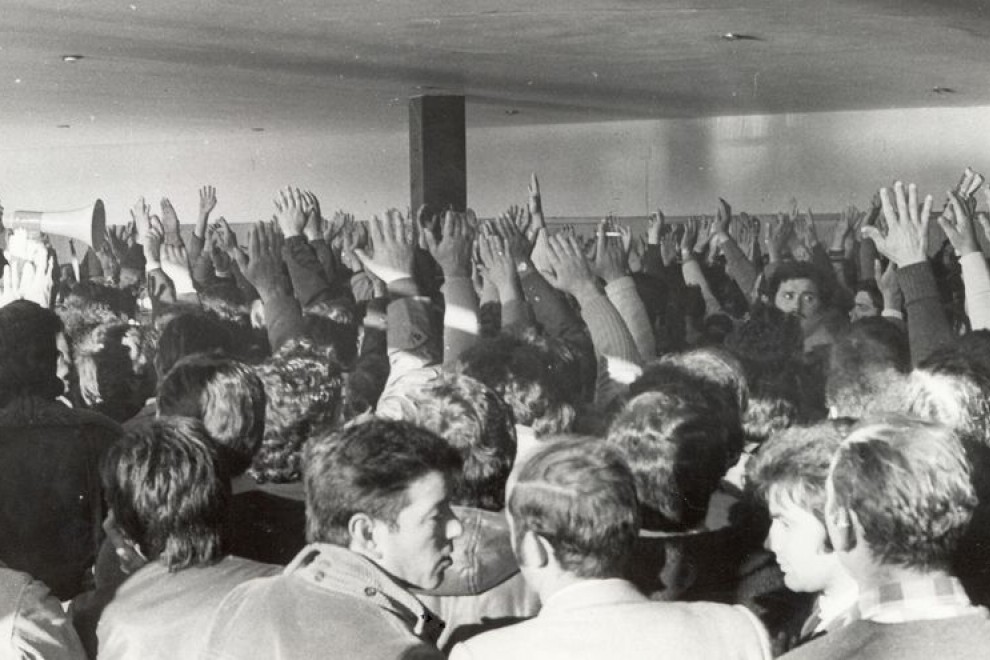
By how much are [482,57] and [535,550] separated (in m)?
5.43

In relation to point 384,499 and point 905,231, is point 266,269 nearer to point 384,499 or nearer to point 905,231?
point 905,231

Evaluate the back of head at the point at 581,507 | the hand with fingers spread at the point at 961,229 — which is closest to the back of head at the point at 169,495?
the back of head at the point at 581,507

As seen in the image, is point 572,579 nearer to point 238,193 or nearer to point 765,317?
point 765,317

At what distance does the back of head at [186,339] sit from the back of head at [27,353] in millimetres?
604

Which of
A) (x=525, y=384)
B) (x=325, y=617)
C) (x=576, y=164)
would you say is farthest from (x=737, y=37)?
(x=576, y=164)

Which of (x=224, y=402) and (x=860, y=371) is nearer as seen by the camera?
(x=224, y=402)

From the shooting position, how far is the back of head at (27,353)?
3086 mm

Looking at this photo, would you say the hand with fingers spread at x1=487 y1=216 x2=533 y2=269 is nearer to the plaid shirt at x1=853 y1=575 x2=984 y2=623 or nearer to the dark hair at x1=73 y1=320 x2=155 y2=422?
the dark hair at x1=73 y1=320 x2=155 y2=422

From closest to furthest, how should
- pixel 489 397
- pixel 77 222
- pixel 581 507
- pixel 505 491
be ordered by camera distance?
pixel 581 507 < pixel 505 491 < pixel 489 397 < pixel 77 222

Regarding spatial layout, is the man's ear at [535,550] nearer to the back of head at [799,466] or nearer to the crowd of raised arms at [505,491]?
the crowd of raised arms at [505,491]

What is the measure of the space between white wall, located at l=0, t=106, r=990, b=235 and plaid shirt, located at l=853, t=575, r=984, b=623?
32.4 ft

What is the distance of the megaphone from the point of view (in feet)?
20.6

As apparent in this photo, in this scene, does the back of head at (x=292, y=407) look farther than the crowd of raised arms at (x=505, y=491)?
Yes

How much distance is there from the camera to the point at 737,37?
20.4 feet
